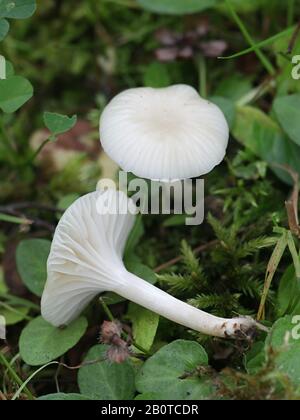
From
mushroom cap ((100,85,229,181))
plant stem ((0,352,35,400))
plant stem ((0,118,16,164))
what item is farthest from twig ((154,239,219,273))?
plant stem ((0,118,16,164))

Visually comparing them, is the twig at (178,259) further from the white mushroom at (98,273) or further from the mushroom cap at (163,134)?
the mushroom cap at (163,134)

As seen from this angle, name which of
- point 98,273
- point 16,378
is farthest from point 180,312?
point 16,378

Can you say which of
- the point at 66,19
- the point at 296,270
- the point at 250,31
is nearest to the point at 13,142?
the point at 66,19

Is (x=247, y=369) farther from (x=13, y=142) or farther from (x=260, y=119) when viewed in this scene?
(x=13, y=142)

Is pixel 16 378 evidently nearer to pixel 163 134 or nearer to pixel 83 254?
pixel 83 254

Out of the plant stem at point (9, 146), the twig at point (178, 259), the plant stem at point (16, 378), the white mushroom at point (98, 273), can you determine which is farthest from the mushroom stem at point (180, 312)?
the plant stem at point (9, 146)

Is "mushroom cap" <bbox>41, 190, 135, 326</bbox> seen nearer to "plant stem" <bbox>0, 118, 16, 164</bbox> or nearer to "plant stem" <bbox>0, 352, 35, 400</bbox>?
"plant stem" <bbox>0, 352, 35, 400</bbox>
